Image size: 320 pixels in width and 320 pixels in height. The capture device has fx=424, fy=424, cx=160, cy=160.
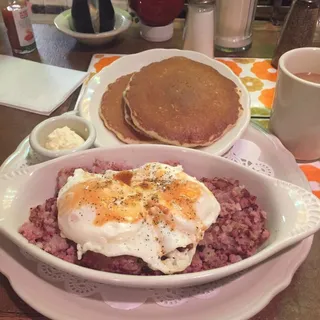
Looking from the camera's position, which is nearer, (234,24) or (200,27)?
(200,27)

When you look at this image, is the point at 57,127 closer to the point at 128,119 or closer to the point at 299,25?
the point at 128,119

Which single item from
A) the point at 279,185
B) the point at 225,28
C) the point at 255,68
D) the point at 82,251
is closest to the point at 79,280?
the point at 82,251

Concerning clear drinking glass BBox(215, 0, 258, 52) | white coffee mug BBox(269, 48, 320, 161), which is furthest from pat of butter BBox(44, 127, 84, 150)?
clear drinking glass BBox(215, 0, 258, 52)

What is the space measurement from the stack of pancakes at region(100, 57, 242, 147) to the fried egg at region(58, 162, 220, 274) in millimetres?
273

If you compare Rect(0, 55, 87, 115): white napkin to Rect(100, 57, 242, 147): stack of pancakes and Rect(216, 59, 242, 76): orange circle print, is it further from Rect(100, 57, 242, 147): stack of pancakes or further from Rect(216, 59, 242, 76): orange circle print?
Rect(216, 59, 242, 76): orange circle print

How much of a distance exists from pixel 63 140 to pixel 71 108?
1.15ft

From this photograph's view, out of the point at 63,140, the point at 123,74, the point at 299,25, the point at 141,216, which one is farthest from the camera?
the point at 299,25

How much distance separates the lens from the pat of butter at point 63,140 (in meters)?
1.04

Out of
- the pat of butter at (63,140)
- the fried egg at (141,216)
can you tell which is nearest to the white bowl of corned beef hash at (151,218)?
the fried egg at (141,216)

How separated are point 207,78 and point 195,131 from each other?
0.24m

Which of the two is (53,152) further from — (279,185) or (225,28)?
(225,28)

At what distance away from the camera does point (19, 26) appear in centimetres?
163

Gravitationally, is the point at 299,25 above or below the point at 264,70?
above

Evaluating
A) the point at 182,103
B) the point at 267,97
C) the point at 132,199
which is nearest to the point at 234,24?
the point at 267,97
